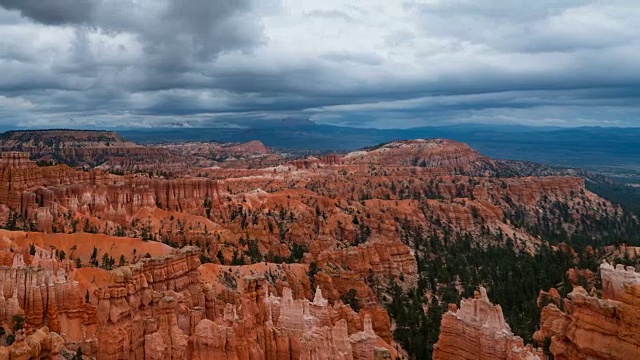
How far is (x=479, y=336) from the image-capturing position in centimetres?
2767

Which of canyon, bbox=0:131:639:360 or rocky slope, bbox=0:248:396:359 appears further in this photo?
canyon, bbox=0:131:639:360

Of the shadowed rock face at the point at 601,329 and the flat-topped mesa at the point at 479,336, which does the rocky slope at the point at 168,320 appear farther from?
the shadowed rock face at the point at 601,329

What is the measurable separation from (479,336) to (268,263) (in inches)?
1362

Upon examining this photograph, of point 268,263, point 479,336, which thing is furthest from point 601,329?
point 268,263

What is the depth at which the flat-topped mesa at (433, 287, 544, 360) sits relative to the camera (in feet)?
85.6

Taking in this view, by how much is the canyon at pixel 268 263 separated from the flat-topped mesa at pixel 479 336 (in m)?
0.07

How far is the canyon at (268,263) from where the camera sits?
85.7 ft

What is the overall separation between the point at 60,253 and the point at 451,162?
161925 millimetres

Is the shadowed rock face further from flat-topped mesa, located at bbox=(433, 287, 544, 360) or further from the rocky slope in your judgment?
the rocky slope

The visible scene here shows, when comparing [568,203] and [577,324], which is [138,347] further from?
[568,203]

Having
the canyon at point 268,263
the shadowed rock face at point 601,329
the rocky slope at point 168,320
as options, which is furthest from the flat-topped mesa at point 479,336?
the rocky slope at point 168,320

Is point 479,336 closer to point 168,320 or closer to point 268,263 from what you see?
point 168,320

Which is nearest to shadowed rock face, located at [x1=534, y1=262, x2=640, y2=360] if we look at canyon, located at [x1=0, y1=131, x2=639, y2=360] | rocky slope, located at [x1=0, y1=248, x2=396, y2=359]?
canyon, located at [x1=0, y1=131, x2=639, y2=360]

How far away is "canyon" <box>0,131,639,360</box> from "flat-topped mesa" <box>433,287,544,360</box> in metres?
0.07
